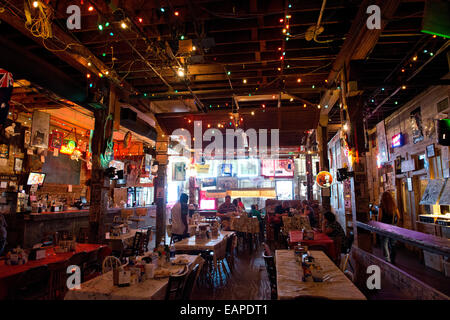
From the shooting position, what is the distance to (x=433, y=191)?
7.36 meters

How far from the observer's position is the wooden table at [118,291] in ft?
8.58

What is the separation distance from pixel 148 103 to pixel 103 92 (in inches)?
98.6

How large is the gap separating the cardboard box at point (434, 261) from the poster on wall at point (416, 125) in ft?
11.3

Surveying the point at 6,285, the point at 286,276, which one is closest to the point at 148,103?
the point at 6,285

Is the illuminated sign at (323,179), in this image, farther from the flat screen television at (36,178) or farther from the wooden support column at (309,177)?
the flat screen television at (36,178)

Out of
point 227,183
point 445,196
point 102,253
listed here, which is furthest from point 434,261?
point 227,183

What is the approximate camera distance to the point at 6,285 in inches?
127

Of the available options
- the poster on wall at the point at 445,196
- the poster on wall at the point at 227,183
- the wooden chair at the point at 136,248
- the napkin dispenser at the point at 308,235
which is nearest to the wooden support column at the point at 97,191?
the wooden chair at the point at 136,248

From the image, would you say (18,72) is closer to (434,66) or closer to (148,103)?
(148,103)

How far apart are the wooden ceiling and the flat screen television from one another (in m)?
4.11

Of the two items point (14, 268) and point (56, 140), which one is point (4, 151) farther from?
point (14, 268)

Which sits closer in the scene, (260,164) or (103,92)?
(103,92)

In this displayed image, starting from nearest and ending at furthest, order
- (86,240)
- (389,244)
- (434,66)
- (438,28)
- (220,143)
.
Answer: (438,28)
(389,244)
(86,240)
(434,66)
(220,143)

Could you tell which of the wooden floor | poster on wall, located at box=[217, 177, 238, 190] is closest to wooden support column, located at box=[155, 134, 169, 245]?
the wooden floor
